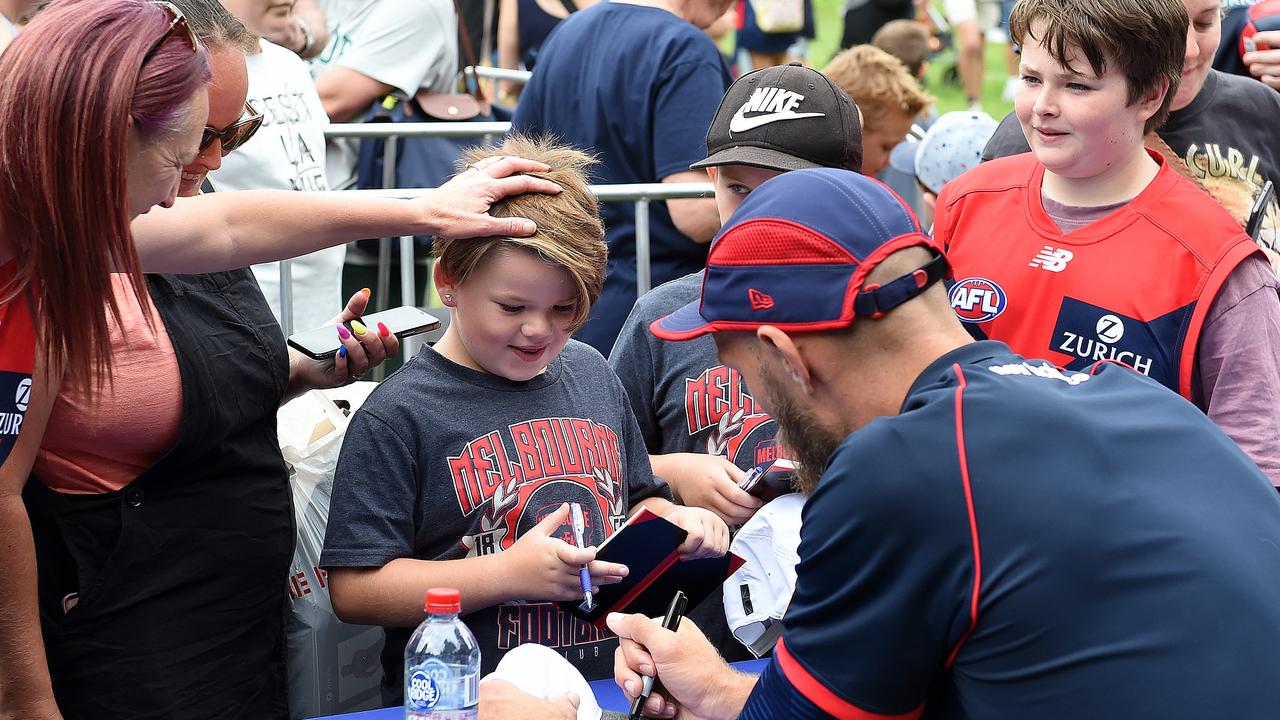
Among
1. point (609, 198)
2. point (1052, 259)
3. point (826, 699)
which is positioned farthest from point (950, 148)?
point (826, 699)

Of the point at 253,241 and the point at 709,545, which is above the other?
the point at 253,241

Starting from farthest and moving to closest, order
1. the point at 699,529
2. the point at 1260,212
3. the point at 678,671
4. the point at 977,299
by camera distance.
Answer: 1. the point at 1260,212
2. the point at 977,299
3. the point at 699,529
4. the point at 678,671

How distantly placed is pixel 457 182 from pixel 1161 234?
150 centimetres

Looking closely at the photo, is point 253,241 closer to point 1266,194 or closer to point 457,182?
point 457,182

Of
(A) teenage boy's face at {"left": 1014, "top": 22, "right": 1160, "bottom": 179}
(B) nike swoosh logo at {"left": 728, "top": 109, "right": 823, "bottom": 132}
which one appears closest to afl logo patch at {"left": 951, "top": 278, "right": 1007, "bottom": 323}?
(A) teenage boy's face at {"left": 1014, "top": 22, "right": 1160, "bottom": 179}

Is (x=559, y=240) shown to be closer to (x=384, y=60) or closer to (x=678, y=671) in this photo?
(x=678, y=671)

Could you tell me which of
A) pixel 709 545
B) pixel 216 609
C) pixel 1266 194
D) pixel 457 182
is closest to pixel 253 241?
pixel 457 182

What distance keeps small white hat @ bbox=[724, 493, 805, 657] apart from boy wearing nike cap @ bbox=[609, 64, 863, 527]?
0.96 feet

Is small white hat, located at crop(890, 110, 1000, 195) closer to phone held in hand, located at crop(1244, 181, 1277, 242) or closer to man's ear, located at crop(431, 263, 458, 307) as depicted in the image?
phone held in hand, located at crop(1244, 181, 1277, 242)

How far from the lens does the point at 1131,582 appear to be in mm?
1617

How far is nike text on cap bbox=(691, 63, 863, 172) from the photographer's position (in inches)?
123

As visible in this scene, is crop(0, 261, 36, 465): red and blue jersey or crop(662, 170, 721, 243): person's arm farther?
crop(662, 170, 721, 243): person's arm

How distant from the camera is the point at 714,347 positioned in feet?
10.2

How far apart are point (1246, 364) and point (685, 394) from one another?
4.03 feet
